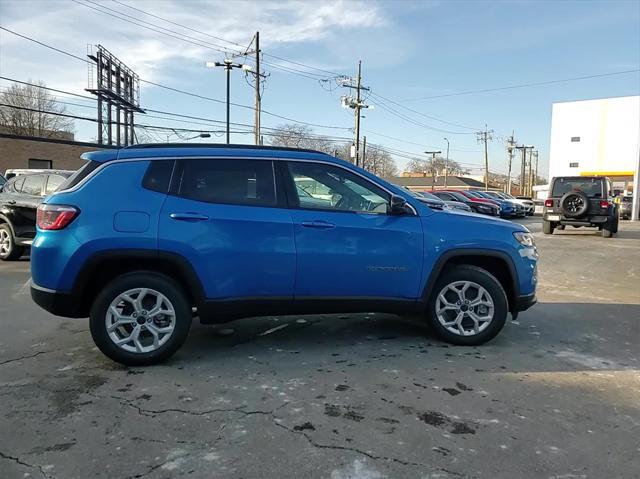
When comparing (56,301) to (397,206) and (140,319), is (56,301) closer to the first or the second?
(140,319)

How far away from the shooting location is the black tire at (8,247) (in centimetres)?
1033

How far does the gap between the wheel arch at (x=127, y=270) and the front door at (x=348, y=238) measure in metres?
0.92

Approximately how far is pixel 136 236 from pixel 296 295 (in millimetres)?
1431

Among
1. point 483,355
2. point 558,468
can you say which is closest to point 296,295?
point 483,355

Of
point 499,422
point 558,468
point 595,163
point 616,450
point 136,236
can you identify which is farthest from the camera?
point 595,163

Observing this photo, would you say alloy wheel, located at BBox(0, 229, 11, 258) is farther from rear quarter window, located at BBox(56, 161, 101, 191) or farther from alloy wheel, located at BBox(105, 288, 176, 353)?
alloy wheel, located at BBox(105, 288, 176, 353)

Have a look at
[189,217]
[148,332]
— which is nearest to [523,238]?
[189,217]

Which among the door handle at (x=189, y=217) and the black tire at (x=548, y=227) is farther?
the black tire at (x=548, y=227)

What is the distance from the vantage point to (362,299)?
461 centimetres

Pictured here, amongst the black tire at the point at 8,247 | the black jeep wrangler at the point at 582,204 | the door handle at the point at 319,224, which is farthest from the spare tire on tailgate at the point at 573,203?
the black tire at the point at 8,247

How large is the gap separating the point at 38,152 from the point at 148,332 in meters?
36.6

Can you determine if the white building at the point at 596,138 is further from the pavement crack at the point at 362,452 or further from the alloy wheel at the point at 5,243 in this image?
the pavement crack at the point at 362,452

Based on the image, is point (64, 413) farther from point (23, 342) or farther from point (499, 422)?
point (499, 422)

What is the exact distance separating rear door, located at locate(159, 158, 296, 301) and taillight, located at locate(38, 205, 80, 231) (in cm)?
71
